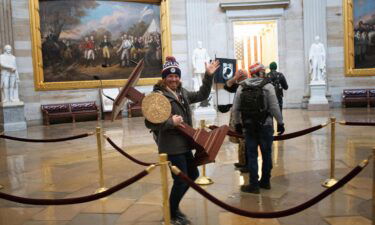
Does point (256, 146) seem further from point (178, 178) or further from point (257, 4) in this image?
point (257, 4)

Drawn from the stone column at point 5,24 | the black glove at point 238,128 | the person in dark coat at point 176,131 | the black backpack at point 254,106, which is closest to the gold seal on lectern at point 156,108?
the person in dark coat at point 176,131

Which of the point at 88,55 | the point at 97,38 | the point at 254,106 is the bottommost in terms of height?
the point at 254,106

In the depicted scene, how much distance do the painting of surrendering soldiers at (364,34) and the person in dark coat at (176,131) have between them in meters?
14.9

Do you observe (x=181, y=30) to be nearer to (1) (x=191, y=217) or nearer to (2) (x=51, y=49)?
(2) (x=51, y=49)

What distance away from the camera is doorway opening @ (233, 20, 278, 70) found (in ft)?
61.9

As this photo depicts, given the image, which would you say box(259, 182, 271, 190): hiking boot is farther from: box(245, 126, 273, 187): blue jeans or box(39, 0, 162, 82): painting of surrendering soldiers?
box(39, 0, 162, 82): painting of surrendering soldiers

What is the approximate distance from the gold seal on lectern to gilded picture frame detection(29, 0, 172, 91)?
1160 centimetres

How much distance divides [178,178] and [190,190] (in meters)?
1.62

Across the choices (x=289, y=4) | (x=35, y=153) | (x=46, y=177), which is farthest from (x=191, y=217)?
(x=289, y=4)

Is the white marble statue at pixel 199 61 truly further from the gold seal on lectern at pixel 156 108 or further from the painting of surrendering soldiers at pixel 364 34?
the gold seal on lectern at pixel 156 108

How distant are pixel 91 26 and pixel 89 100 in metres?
3.21

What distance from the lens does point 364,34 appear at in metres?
17.0

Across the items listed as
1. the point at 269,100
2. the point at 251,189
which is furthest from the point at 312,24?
the point at 251,189

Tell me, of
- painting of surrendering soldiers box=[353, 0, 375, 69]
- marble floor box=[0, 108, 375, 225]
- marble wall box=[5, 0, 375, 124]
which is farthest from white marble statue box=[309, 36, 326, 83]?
marble floor box=[0, 108, 375, 225]
